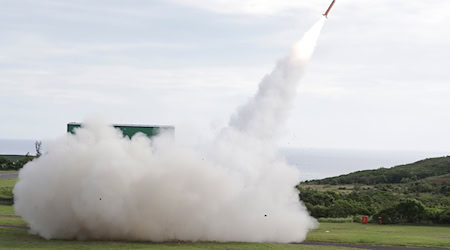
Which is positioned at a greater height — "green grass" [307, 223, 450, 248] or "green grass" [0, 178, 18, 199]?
"green grass" [0, 178, 18, 199]

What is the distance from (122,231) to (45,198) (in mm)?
4143

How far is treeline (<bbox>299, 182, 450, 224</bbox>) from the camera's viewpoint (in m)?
42.0

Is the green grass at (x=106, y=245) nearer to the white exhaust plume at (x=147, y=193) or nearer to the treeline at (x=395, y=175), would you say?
the white exhaust plume at (x=147, y=193)

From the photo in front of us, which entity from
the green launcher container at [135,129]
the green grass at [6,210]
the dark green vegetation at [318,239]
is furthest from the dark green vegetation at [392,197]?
the green grass at [6,210]

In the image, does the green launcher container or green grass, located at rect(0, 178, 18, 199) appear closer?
the green launcher container

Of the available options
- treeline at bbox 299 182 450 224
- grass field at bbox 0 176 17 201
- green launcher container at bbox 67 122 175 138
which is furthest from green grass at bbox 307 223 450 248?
grass field at bbox 0 176 17 201

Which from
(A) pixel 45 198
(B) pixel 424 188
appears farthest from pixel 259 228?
(B) pixel 424 188

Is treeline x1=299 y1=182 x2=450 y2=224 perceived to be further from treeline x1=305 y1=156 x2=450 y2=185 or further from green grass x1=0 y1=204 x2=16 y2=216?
green grass x1=0 y1=204 x2=16 y2=216

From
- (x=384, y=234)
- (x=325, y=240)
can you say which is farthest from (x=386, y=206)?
(x=325, y=240)

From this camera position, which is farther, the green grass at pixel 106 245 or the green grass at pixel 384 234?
the green grass at pixel 384 234

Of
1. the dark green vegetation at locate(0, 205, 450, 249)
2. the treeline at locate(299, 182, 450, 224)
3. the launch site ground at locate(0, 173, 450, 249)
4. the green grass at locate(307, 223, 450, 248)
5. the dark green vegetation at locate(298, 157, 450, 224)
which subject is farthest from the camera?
the dark green vegetation at locate(298, 157, 450, 224)

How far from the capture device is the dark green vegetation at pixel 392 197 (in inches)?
1663

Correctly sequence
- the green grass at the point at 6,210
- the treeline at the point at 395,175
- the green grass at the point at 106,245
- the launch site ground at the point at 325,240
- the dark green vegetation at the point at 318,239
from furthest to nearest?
the treeline at the point at 395,175 < the green grass at the point at 6,210 < the launch site ground at the point at 325,240 < the dark green vegetation at the point at 318,239 < the green grass at the point at 106,245

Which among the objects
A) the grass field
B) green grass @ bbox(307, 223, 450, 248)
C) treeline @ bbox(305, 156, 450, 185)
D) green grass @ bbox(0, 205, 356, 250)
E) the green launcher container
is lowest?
green grass @ bbox(307, 223, 450, 248)
